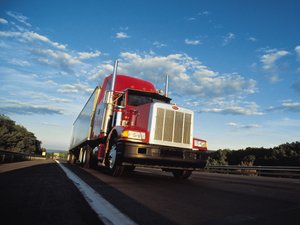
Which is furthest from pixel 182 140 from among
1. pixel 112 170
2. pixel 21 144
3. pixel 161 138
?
pixel 21 144

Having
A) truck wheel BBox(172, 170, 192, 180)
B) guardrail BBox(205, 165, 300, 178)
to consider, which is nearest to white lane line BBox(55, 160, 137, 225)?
truck wheel BBox(172, 170, 192, 180)

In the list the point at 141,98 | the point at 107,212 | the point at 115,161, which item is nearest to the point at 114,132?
the point at 115,161

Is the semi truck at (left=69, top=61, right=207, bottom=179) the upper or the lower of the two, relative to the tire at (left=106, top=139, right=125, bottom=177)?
upper

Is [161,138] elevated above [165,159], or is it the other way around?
[161,138]

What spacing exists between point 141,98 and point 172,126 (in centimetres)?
182

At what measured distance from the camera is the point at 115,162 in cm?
756

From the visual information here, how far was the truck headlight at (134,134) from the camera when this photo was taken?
23.5 ft

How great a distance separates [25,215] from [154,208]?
1.44 m

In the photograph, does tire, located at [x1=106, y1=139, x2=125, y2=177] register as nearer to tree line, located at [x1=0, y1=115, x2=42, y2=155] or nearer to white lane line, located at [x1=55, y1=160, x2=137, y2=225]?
white lane line, located at [x1=55, y1=160, x2=137, y2=225]

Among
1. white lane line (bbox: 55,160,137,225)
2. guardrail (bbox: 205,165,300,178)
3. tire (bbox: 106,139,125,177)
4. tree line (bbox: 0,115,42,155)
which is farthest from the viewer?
tree line (bbox: 0,115,42,155)

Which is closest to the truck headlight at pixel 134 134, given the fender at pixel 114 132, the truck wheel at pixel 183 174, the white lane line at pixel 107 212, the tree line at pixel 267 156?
the fender at pixel 114 132

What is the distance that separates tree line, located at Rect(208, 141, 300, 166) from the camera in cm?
2833

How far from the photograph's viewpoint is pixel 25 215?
2605 mm

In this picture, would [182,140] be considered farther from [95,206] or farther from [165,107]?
[95,206]
